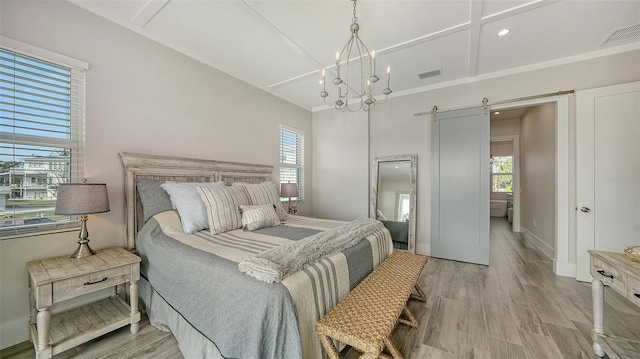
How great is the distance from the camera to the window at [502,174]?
7.89 meters

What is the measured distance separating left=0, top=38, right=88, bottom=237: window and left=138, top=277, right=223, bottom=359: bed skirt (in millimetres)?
893

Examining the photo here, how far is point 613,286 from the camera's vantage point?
1.42 metres

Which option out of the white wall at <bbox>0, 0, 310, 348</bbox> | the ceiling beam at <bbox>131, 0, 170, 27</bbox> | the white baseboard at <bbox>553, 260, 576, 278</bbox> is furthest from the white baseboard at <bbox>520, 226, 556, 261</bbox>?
the ceiling beam at <bbox>131, 0, 170, 27</bbox>

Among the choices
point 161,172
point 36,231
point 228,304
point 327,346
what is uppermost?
point 161,172

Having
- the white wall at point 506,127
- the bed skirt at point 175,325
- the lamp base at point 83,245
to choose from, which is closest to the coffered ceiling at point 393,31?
the lamp base at point 83,245

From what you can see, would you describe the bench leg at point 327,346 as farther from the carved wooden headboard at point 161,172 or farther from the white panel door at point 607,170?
the white panel door at point 607,170

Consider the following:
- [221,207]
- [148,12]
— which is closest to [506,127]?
[221,207]

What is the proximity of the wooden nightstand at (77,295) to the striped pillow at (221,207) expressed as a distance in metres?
0.64

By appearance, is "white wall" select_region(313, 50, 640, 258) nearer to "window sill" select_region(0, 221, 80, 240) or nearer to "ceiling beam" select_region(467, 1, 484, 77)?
"ceiling beam" select_region(467, 1, 484, 77)

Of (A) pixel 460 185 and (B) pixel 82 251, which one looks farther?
(A) pixel 460 185

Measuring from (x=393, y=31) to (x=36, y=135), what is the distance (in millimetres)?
3270

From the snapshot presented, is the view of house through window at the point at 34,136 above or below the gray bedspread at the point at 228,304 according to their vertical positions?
above

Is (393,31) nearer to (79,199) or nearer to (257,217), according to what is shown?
(257,217)

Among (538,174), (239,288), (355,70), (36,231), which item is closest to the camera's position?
(239,288)
